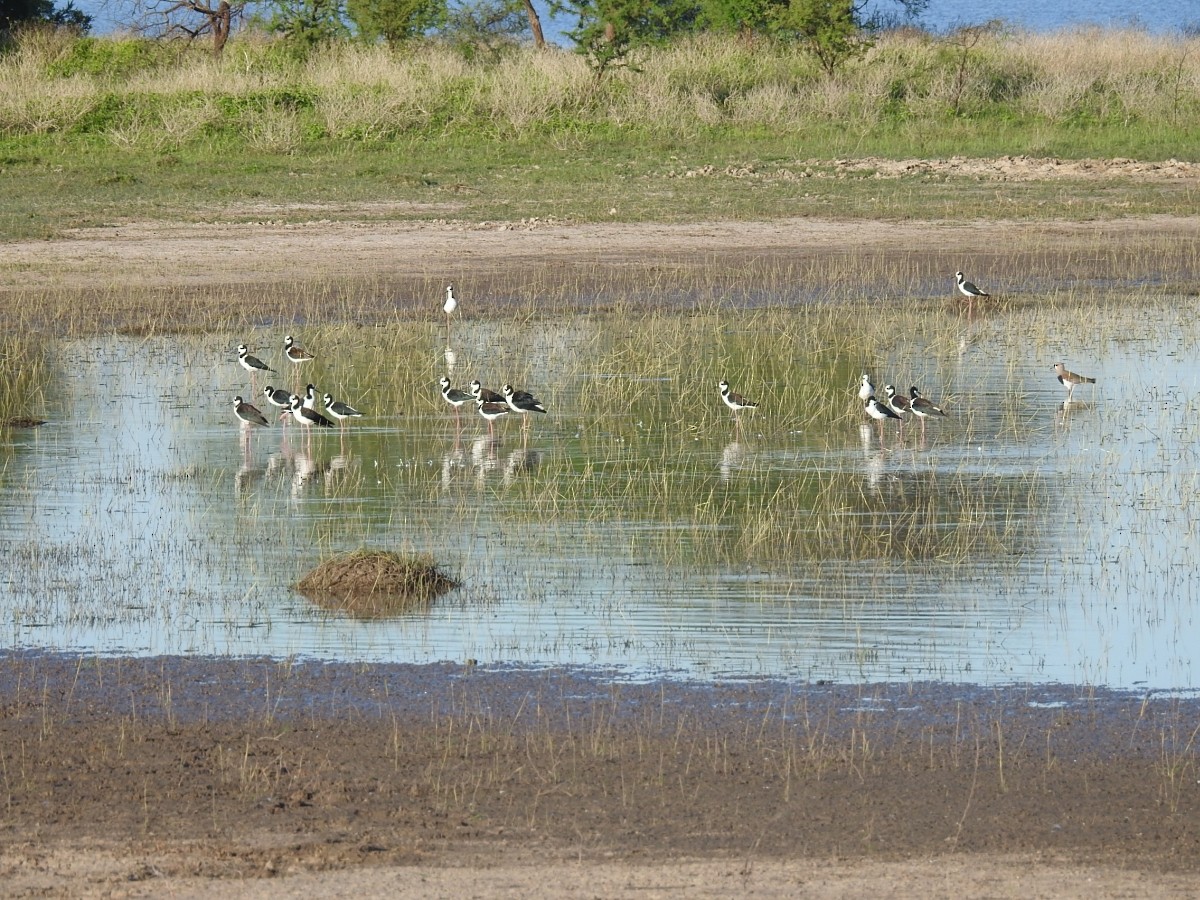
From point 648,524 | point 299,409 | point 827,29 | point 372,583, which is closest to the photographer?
point 372,583

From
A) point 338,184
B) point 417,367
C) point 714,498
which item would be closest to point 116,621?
point 714,498

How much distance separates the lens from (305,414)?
571 inches

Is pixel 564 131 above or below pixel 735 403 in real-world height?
above

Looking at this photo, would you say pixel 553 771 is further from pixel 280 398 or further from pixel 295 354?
pixel 295 354

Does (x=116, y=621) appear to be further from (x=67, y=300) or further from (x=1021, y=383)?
(x=67, y=300)

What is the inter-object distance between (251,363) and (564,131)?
18292mm

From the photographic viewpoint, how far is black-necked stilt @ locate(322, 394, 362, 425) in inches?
581

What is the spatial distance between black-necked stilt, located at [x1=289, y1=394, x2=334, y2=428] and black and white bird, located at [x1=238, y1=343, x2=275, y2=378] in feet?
6.24

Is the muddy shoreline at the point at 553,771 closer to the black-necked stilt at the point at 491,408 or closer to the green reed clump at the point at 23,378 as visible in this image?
the black-necked stilt at the point at 491,408

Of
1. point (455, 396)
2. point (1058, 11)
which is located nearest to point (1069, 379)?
point (455, 396)

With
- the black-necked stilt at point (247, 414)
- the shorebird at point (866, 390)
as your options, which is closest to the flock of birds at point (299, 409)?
the black-necked stilt at point (247, 414)

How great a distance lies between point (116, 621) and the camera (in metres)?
9.27

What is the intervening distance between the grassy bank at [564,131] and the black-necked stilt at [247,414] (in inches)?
422

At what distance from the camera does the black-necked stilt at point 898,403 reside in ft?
47.8
